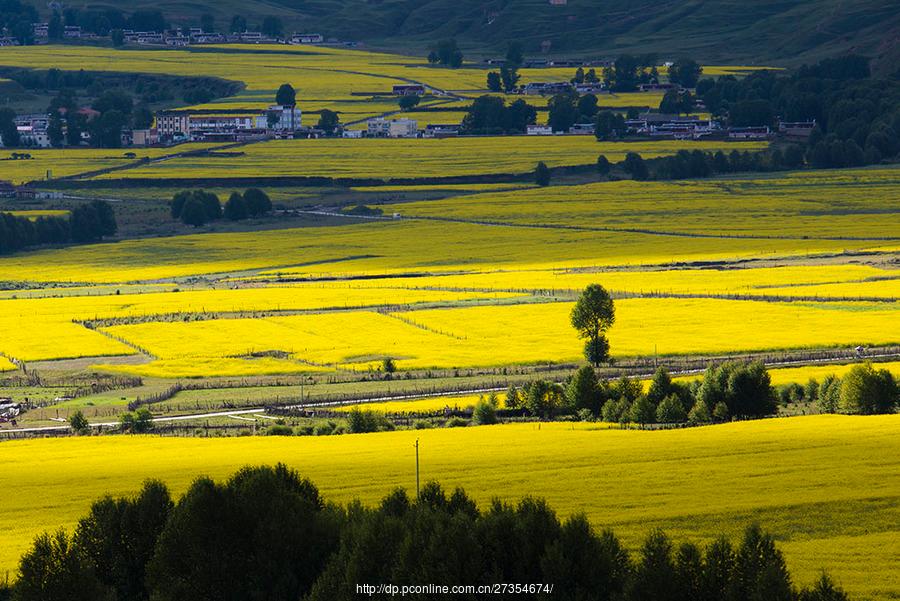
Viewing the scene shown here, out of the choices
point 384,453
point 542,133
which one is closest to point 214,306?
point 384,453

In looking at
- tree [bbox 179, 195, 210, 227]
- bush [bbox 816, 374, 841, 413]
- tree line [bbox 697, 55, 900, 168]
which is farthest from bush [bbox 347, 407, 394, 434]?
tree line [bbox 697, 55, 900, 168]

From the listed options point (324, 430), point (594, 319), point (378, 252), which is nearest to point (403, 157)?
point (378, 252)

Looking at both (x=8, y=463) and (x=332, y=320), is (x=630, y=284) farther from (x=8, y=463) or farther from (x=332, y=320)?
(x=8, y=463)

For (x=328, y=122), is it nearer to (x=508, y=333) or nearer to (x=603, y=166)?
(x=603, y=166)

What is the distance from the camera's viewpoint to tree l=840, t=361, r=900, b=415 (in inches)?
2240

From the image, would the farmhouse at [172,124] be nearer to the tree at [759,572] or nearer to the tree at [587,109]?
the tree at [587,109]

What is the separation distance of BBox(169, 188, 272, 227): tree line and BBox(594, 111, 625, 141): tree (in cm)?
5078

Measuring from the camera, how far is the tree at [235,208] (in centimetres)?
14175

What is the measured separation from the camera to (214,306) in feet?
310

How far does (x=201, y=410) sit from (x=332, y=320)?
72.9 feet

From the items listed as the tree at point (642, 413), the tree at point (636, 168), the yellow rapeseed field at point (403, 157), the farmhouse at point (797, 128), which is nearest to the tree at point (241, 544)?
the tree at point (642, 413)

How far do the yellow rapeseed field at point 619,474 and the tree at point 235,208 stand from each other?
284 feet

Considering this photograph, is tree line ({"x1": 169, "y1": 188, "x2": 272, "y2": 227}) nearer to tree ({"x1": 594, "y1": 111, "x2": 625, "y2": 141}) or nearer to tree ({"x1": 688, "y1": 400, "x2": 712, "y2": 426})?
tree ({"x1": 594, "y1": 111, "x2": 625, "y2": 141})

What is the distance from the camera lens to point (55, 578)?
34.8m
